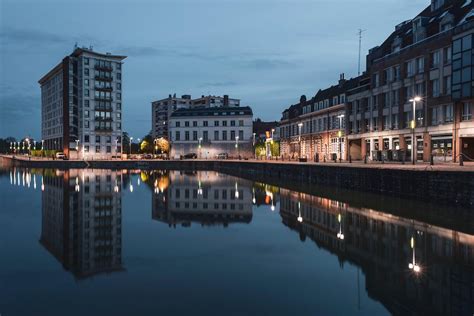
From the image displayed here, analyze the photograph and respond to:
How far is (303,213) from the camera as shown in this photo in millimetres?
27094

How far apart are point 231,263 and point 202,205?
17.7 metres

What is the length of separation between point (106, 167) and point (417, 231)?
81767mm

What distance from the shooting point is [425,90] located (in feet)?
163

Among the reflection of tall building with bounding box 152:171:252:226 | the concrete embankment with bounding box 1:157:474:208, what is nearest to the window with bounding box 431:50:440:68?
the concrete embankment with bounding box 1:157:474:208

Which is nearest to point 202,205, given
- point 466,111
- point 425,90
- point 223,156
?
point 466,111

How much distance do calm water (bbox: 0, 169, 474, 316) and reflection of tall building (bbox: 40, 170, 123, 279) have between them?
0.07m

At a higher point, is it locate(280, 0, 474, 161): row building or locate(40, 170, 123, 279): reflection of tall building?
locate(280, 0, 474, 161): row building

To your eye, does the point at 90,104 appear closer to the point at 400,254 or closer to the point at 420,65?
the point at 420,65

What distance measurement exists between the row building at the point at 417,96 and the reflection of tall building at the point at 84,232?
26776 millimetres

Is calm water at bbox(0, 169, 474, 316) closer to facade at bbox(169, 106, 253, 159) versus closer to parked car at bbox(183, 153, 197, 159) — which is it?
parked car at bbox(183, 153, 197, 159)

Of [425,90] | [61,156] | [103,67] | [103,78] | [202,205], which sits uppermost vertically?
[103,67]

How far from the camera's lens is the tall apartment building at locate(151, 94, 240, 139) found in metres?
170

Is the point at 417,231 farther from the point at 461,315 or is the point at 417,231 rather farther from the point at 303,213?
the point at 461,315

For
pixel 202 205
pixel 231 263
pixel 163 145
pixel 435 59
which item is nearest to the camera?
pixel 231 263
